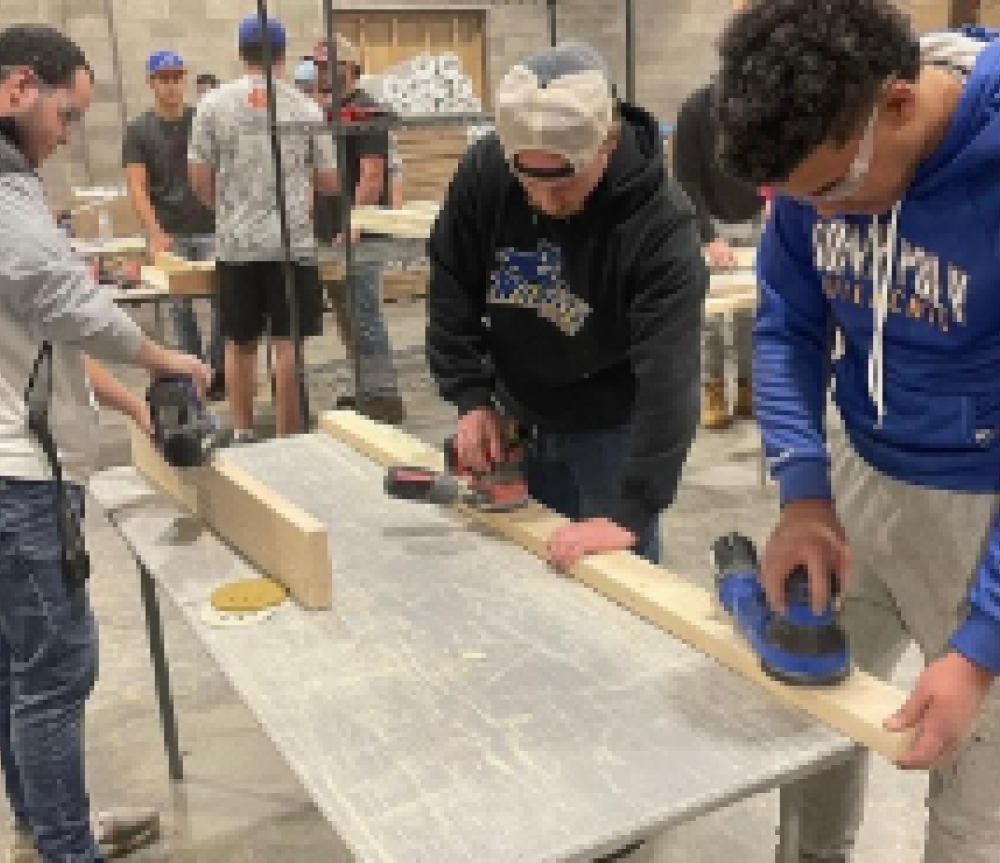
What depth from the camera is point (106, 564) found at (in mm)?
3598

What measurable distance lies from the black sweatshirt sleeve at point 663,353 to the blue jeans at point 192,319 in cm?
371

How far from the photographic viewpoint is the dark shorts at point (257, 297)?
4.26m

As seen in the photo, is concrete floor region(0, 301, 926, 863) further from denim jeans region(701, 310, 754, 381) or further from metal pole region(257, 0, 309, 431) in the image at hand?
denim jeans region(701, 310, 754, 381)

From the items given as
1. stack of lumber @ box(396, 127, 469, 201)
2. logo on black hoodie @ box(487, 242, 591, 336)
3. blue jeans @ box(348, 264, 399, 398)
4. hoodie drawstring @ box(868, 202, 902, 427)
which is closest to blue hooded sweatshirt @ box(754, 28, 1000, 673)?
hoodie drawstring @ box(868, 202, 902, 427)

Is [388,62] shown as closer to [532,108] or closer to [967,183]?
[532,108]

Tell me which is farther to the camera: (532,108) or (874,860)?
(874,860)

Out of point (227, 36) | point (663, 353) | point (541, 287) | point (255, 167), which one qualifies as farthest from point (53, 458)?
point (227, 36)

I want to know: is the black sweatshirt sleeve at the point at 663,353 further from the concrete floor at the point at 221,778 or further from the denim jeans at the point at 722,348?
the denim jeans at the point at 722,348

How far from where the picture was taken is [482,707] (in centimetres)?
124

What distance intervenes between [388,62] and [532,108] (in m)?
6.62

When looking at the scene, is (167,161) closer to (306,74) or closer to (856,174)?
(306,74)

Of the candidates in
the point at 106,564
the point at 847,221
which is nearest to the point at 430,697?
the point at 847,221

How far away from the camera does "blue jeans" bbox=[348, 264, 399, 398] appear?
15.6 ft

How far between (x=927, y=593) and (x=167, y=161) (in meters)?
4.61
